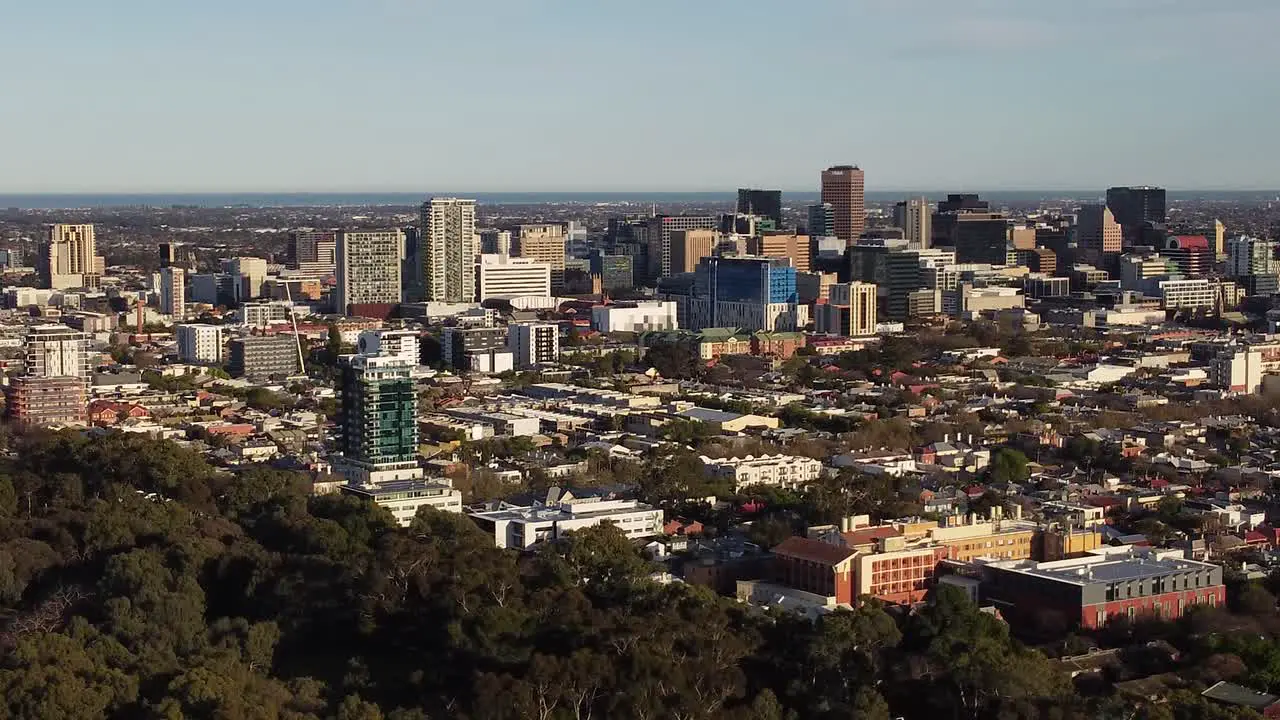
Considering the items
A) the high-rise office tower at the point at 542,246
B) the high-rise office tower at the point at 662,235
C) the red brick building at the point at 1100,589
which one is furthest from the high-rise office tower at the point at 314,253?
the red brick building at the point at 1100,589

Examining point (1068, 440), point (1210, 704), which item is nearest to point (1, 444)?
point (1068, 440)

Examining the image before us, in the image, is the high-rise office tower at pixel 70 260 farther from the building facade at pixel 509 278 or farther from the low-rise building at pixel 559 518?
the low-rise building at pixel 559 518

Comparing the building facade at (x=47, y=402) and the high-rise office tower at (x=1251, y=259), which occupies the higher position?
the high-rise office tower at (x=1251, y=259)

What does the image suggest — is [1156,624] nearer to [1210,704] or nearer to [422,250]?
[1210,704]

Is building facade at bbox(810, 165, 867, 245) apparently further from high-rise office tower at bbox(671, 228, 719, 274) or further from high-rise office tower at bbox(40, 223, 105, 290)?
high-rise office tower at bbox(40, 223, 105, 290)

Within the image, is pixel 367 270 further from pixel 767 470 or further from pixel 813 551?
pixel 813 551

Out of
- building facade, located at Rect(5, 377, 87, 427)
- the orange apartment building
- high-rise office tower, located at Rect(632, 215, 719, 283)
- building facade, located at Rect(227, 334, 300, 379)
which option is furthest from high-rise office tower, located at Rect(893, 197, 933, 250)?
the orange apartment building
